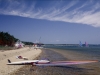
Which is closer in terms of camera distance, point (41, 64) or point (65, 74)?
point (65, 74)

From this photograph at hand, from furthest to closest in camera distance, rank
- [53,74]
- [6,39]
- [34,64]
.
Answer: [6,39] → [34,64] → [53,74]

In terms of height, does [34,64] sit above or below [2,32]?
below

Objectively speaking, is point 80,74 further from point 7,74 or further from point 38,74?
point 7,74

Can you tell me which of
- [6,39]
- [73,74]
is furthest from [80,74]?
[6,39]

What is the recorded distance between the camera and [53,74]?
54.1 ft

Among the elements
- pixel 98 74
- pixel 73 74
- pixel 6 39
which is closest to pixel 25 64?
pixel 73 74

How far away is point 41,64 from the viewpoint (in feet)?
76.0

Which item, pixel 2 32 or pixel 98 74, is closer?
pixel 98 74

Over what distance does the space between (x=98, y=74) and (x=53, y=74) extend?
174 inches

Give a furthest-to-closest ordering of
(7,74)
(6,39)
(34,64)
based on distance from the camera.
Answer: (6,39) < (34,64) < (7,74)

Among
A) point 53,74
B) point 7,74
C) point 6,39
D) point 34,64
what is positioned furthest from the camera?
point 6,39

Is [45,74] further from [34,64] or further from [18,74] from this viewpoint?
[34,64]

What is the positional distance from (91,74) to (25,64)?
32.1 ft

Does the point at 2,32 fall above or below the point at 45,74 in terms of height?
above
